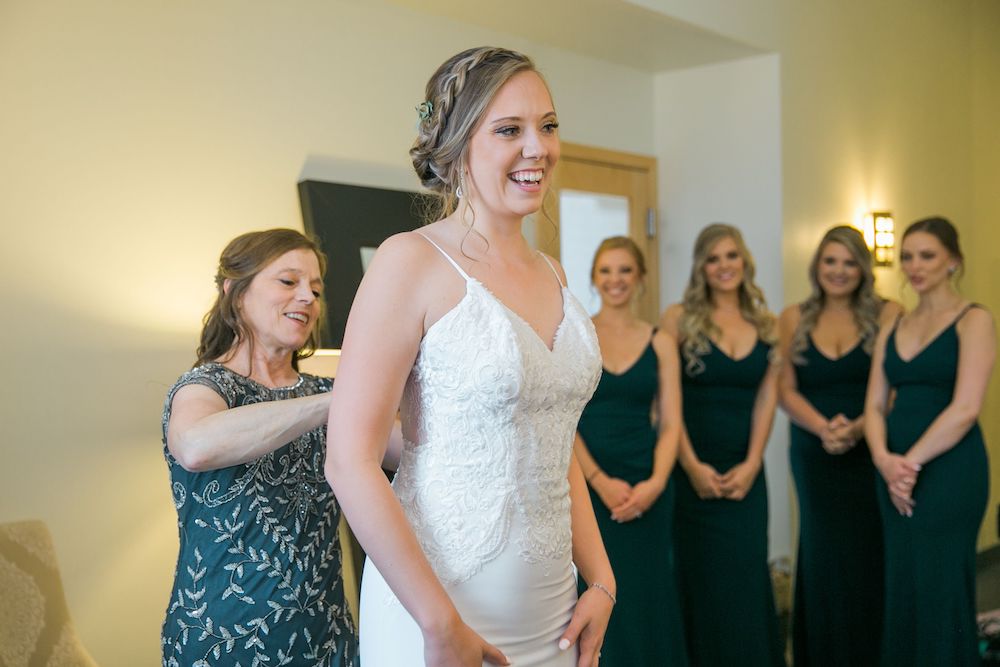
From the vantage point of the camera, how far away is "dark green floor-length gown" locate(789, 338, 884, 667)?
13.7ft

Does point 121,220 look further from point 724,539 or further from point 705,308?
point 724,539

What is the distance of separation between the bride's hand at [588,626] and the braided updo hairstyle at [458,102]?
672 mm

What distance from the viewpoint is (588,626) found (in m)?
1.66

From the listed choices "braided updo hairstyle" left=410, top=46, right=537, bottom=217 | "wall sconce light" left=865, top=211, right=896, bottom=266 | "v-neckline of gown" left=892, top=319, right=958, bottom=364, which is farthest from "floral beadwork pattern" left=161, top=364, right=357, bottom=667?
"wall sconce light" left=865, top=211, right=896, bottom=266

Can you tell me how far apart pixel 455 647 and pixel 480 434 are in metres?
0.29

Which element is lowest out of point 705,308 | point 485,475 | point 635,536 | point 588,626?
point 635,536

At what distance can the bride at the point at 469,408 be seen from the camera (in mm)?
1423

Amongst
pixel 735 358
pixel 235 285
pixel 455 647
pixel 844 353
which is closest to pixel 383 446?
pixel 455 647

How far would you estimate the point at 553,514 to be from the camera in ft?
5.30

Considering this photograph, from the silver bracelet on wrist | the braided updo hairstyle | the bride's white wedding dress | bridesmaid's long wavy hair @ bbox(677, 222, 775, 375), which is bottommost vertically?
the silver bracelet on wrist

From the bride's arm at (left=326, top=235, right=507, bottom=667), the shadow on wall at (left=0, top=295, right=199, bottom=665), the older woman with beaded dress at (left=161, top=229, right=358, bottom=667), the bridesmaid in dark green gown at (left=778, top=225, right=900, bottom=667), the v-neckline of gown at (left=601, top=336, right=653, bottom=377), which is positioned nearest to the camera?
the bride's arm at (left=326, top=235, right=507, bottom=667)

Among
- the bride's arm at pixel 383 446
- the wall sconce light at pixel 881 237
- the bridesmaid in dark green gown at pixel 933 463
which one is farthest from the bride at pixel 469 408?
the wall sconce light at pixel 881 237

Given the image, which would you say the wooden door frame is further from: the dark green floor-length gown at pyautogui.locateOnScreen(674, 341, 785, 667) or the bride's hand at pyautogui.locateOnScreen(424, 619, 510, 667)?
the bride's hand at pyautogui.locateOnScreen(424, 619, 510, 667)

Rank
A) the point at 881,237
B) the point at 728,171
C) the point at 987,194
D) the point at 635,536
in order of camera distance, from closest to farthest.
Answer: the point at 635,536 → the point at 728,171 → the point at 881,237 → the point at 987,194
